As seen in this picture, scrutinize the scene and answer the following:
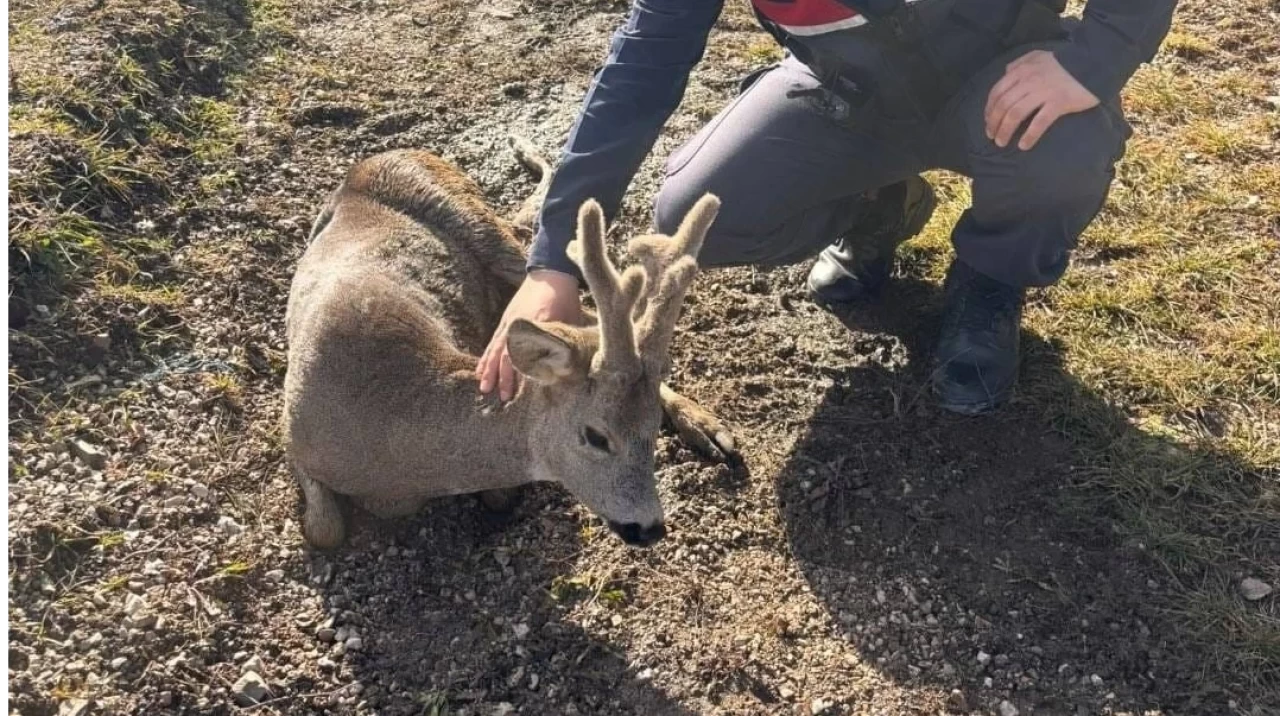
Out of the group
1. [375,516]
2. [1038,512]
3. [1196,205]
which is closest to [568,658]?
[375,516]

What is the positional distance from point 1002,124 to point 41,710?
368cm

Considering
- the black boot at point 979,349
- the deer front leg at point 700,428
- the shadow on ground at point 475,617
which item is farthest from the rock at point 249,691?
the black boot at point 979,349

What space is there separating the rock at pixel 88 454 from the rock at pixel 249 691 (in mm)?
1125

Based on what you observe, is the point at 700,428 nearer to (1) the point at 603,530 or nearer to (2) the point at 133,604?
(1) the point at 603,530

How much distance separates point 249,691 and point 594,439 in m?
1.37

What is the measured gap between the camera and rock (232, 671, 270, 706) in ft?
11.2

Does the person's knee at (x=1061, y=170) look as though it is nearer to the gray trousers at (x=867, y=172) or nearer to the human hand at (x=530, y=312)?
the gray trousers at (x=867, y=172)

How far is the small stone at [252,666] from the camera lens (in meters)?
3.47

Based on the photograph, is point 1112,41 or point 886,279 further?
point 886,279

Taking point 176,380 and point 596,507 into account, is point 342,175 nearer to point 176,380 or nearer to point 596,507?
point 176,380

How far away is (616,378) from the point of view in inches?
130

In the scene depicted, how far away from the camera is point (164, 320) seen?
15.0 ft

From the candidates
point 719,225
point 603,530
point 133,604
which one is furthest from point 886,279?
point 133,604

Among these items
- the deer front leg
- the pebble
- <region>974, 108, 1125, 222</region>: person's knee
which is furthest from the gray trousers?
the pebble
